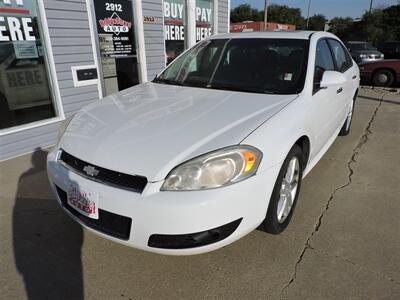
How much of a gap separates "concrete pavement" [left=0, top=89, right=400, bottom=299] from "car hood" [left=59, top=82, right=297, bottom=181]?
802mm

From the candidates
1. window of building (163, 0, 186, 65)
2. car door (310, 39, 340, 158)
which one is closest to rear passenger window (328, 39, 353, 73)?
car door (310, 39, 340, 158)

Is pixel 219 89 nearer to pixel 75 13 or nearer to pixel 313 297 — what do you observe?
pixel 313 297

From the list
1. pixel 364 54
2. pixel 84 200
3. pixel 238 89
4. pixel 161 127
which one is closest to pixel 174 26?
pixel 238 89

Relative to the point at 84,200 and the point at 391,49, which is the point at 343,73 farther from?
the point at 391,49

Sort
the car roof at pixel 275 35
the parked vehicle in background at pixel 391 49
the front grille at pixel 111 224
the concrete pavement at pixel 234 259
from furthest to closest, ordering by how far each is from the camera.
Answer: the parked vehicle in background at pixel 391 49 < the car roof at pixel 275 35 < the concrete pavement at pixel 234 259 < the front grille at pixel 111 224

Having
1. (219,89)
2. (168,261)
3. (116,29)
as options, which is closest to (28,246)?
(168,261)

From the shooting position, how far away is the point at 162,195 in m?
1.79

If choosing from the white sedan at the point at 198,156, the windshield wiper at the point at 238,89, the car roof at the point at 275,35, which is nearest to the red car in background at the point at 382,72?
the car roof at the point at 275,35

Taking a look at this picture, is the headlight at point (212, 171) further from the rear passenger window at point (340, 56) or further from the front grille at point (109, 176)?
the rear passenger window at point (340, 56)

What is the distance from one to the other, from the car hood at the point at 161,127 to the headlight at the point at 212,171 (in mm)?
47

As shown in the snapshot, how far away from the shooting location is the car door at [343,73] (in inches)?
145

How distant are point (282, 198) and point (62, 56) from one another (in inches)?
159

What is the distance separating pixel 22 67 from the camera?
4477mm

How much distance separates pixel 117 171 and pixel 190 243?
2.01 ft
